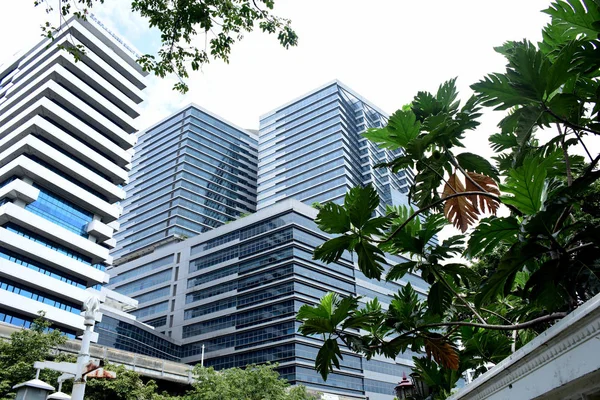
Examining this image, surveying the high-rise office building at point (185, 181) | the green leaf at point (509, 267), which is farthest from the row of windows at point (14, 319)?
the high-rise office building at point (185, 181)

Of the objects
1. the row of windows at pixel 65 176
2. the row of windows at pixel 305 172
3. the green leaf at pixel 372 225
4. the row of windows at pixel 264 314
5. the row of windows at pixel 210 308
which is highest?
the row of windows at pixel 305 172

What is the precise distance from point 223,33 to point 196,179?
85.4 meters

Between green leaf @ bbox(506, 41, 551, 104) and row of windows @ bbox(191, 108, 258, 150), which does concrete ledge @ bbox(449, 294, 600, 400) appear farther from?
row of windows @ bbox(191, 108, 258, 150)

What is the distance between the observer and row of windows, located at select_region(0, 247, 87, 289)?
38.1 metres

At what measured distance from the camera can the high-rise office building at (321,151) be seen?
264ft

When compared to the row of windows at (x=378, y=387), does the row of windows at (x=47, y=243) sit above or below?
above

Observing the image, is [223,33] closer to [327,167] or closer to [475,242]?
[475,242]

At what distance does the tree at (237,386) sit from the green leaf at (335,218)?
2364 centimetres

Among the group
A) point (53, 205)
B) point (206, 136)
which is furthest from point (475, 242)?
point (206, 136)

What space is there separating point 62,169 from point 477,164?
48.2 metres

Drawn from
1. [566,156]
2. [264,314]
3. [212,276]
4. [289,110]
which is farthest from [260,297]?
[566,156]

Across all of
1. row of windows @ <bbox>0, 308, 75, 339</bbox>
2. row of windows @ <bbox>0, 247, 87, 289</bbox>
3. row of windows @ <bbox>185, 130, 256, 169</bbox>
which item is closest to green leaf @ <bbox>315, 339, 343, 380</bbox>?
row of windows @ <bbox>0, 308, 75, 339</bbox>

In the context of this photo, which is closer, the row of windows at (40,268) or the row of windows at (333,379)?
the row of windows at (40,268)

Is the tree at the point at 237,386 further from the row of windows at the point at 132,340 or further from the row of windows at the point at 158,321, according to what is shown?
the row of windows at the point at 158,321
